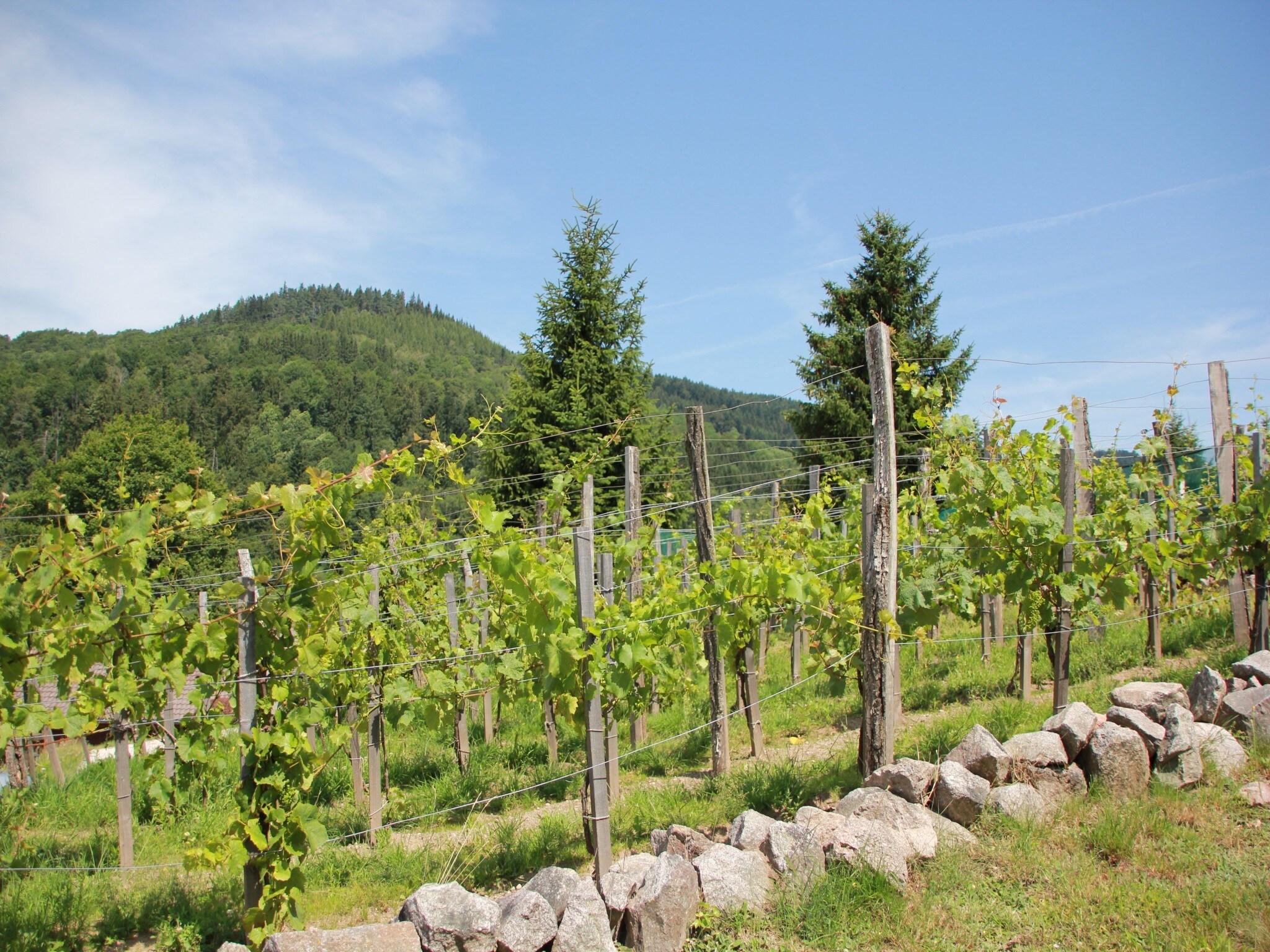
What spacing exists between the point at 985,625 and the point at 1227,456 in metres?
2.68

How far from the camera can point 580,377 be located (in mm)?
16844

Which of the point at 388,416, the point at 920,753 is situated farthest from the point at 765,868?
the point at 388,416

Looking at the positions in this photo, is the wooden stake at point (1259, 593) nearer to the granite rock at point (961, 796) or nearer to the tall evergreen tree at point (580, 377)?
the granite rock at point (961, 796)

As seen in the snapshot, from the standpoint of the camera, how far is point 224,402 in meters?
58.6

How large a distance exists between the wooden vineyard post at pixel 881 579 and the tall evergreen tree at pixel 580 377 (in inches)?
434

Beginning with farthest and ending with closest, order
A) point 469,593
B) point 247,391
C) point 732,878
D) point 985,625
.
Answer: point 247,391
point 985,625
point 469,593
point 732,878

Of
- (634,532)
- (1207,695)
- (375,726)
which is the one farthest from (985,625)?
(375,726)

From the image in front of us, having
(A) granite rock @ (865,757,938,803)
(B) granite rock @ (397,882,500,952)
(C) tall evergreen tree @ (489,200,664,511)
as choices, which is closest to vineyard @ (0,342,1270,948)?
(A) granite rock @ (865,757,938,803)

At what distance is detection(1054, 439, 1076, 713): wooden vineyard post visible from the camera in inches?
217

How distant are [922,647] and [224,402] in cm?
6067

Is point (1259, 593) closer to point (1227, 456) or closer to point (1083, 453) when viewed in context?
point (1227, 456)

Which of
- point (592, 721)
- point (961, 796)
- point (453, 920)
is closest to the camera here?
point (453, 920)

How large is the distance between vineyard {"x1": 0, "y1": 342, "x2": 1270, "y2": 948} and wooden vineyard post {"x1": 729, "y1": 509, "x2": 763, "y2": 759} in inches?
1.3

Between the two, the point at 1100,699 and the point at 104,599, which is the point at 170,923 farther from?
the point at 1100,699
